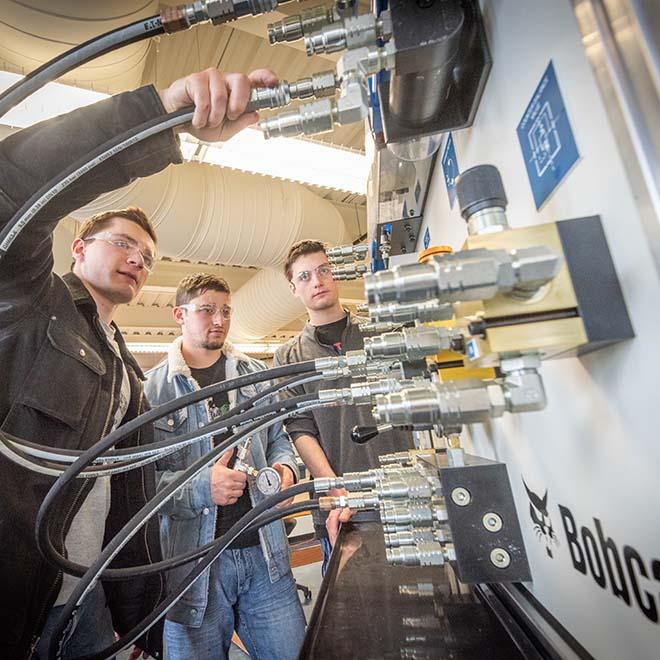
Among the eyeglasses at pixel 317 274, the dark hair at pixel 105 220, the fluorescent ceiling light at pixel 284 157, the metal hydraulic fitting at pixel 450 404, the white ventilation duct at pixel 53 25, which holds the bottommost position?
the metal hydraulic fitting at pixel 450 404

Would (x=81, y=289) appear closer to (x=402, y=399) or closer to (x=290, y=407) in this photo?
(x=290, y=407)

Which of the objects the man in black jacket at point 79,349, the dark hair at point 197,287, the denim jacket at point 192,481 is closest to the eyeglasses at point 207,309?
the dark hair at point 197,287

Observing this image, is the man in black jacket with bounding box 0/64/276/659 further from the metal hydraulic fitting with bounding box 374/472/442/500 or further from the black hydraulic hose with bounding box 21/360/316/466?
the metal hydraulic fitting with bounding box 374/472/442/500

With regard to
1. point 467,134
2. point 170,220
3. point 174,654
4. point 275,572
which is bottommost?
point 174,654

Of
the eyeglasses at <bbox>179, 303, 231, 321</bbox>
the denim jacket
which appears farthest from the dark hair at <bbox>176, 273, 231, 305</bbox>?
the denim jacket

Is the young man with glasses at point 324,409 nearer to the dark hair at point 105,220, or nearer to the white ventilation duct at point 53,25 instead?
the dark hair at point 105,220

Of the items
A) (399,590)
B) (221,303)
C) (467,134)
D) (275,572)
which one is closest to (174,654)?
(275,572)

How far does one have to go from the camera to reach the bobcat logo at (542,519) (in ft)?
1.14

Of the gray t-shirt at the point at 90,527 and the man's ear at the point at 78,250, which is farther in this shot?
the man's ear at the point at 78,250

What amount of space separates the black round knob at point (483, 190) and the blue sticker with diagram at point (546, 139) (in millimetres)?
50

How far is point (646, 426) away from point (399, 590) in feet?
1.27

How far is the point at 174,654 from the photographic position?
107 centimetres

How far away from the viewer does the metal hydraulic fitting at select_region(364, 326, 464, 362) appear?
304 mm

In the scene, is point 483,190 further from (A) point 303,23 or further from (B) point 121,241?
(B) point 121,241
